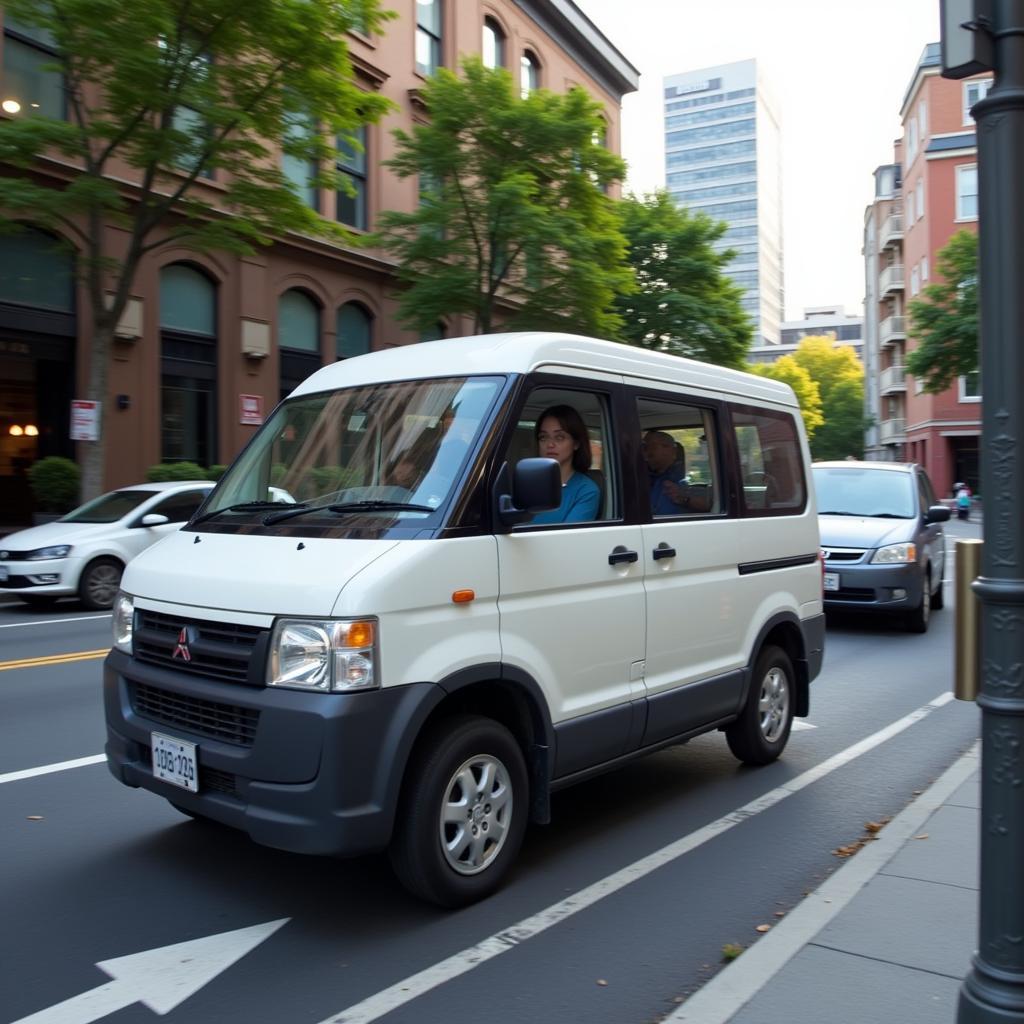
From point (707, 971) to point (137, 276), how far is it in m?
20.2

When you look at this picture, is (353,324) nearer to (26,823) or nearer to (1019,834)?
(26,823)

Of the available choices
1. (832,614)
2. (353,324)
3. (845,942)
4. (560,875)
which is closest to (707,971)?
(845,942)

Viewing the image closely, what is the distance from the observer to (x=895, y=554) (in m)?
11.2

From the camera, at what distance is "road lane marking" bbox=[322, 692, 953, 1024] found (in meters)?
3.37

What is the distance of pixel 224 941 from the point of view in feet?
12.4

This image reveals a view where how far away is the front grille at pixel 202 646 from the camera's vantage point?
3762 millimetres

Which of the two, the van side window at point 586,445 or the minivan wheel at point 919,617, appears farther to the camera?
the minivan wheel at point 919,617

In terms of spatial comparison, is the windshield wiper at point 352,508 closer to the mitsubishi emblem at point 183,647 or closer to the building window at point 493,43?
the mitsubishi emblem at point 183,647

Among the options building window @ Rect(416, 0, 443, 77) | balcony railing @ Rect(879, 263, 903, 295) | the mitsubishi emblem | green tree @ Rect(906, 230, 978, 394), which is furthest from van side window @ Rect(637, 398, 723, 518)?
balcony railing @ Rect(879, 263, 903, 295)

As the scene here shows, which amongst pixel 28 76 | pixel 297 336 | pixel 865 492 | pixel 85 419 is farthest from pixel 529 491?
pixel 297 336

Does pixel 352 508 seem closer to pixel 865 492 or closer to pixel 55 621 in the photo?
pixel 55 621

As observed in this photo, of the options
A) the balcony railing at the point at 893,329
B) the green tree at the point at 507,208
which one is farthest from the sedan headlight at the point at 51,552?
the balcony railing at the point at 893,329

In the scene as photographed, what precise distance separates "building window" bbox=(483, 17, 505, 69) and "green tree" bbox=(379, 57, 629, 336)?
9.64 meters

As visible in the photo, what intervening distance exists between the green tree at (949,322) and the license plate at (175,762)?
3744 centimetres
